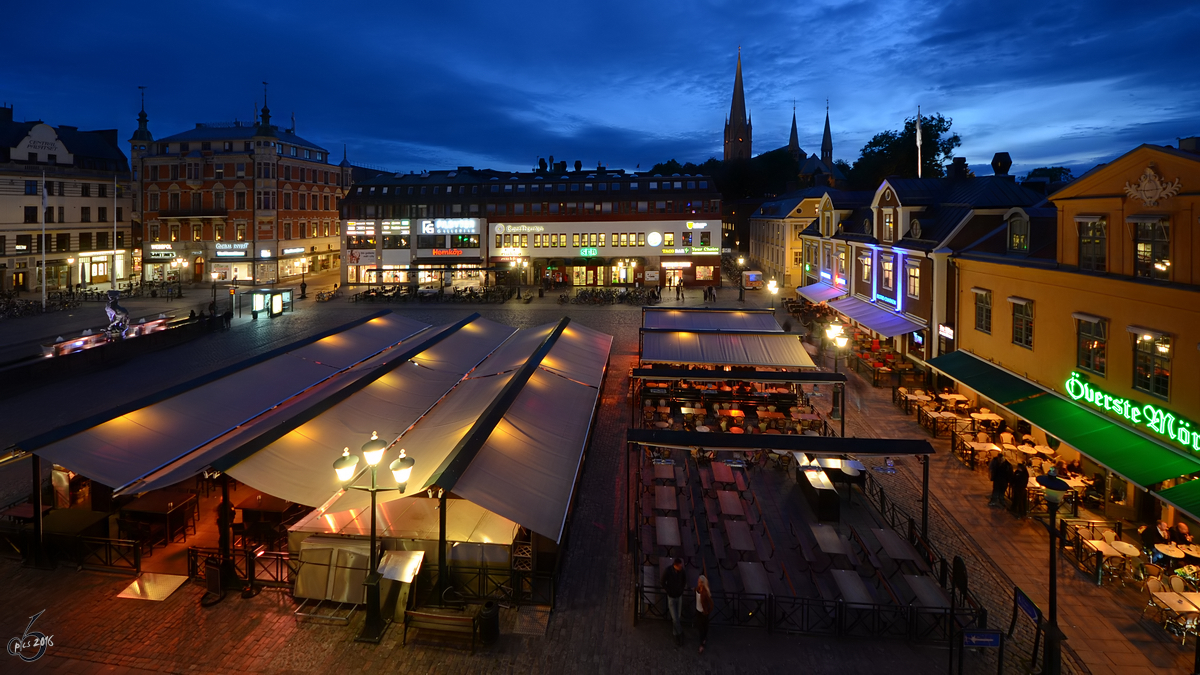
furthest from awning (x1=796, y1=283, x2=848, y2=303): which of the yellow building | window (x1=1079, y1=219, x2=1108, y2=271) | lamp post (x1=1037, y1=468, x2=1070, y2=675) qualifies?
lamp post (x1=1037, y1=468, x2=1070, y2=675)

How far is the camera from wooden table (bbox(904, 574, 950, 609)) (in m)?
10.4

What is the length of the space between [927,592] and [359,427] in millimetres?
11902

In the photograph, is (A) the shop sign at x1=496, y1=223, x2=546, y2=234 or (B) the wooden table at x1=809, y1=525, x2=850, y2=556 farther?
(A) the shop sign at x1=496, y1=223, x2=546, y2=234

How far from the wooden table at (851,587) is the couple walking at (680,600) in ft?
7.44

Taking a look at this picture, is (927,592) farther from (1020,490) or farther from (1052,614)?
(1020,490)

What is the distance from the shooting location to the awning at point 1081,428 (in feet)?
40.3

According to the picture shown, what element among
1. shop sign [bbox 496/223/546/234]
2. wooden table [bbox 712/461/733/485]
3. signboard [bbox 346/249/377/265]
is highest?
shop sign [bbox 496/223/546/234]

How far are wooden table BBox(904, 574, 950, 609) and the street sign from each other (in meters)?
1.16

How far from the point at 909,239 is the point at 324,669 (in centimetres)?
2596

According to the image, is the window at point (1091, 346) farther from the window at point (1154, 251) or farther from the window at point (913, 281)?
the window at point (913, 281)

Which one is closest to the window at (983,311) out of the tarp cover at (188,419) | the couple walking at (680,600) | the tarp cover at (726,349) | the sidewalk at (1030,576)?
the sidewalk at (1030,576)

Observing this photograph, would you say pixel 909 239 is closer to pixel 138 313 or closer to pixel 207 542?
pixel 207 542

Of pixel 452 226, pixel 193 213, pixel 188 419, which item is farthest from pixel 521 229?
pixel 188 419

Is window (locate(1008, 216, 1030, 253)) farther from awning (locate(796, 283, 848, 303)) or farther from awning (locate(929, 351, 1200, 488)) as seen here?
awning (locate(796, 283, 848, 303))
